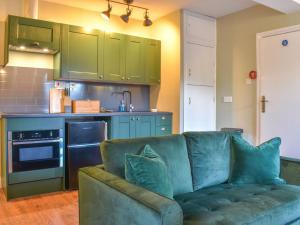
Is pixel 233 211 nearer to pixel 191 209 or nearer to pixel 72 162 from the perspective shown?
pixel 191 209

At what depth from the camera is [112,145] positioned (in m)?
1.97

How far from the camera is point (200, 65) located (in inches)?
184

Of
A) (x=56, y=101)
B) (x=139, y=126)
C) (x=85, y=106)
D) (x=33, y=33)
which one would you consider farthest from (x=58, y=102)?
(x=139, y=126)

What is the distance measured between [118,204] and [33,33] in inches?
113

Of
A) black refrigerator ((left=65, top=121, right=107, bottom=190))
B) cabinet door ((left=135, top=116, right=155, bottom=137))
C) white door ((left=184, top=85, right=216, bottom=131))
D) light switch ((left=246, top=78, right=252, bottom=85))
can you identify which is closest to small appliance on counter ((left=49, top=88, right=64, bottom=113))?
black refrigerator ((left=65, top=121, right=107, bottom=190))

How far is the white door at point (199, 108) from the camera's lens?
453 cm

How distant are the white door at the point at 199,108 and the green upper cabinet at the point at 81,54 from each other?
57.9 inches

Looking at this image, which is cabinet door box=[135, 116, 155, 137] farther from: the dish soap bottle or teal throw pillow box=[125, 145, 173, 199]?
teal throw pillow box=[125, 145, 173, 199]

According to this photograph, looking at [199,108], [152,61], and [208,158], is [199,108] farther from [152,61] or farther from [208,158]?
[208,158]

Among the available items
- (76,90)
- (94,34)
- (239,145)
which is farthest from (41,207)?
(94,34)

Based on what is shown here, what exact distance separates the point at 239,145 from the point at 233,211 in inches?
33.1

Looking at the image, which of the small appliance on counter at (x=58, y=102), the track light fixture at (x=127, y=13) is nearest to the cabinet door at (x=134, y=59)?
the track light fixture at (x=127, y=13)

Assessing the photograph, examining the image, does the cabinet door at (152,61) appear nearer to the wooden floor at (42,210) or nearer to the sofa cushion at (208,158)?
the wooden floor at (42,210)

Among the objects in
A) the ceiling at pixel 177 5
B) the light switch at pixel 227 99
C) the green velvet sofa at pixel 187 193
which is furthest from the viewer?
the light switch at pixel 227 99
